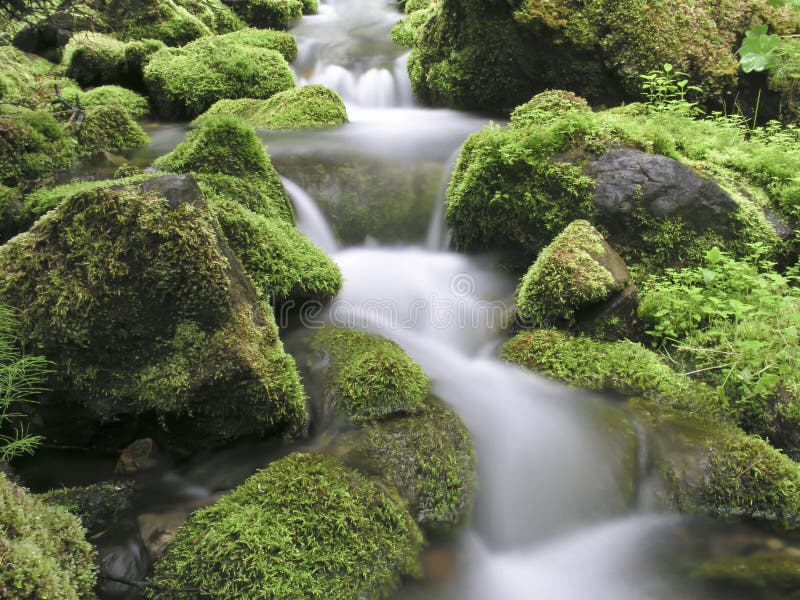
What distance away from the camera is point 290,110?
24.7 feet

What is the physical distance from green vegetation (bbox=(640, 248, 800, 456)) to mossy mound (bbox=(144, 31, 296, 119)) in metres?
6.84

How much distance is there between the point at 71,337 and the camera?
2.95 metres

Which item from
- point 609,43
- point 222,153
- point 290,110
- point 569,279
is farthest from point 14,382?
point 609,43

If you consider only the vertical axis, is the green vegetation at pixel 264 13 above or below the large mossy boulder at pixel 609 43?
above

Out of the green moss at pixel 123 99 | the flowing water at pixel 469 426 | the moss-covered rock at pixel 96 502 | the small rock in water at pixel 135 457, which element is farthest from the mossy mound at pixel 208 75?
the moss-covered rock at pixel 96 502

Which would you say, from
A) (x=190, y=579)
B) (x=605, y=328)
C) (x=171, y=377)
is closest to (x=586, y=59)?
(x=605, y=328)

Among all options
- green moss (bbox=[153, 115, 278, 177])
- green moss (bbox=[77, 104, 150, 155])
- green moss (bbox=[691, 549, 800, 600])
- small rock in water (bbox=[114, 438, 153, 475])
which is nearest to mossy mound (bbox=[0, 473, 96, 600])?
small rock in water (bbox=[114, 438, 153, 475])

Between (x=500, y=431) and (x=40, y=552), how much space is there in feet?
8.29

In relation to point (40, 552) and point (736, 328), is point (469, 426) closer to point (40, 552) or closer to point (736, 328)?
point (736, 328)

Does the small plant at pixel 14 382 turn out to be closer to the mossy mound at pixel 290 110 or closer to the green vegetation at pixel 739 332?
the green vegetation at pixel 739 332

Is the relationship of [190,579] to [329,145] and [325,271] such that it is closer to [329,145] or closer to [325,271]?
[325,271]

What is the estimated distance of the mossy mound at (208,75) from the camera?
8023 mm

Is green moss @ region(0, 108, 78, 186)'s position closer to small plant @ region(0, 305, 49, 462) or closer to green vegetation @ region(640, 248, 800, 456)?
small plant @ region(0, 305, 49, 462)

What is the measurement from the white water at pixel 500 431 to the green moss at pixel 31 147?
2121 mm
